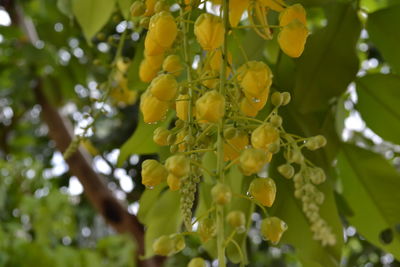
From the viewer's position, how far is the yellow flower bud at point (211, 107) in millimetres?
336

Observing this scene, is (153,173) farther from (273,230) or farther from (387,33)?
(387,33)

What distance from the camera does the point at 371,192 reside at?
0.64m

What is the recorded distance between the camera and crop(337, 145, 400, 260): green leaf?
616 mm

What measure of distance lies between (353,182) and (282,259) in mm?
1031

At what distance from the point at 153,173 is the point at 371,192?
35cm

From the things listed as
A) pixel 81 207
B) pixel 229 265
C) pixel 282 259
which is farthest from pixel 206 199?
pixel 81 207

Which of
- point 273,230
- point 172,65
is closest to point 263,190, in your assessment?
point 273,230

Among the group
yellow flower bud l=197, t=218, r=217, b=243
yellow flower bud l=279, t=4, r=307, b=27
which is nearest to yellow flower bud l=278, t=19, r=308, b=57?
yellow flower bud l=279, t=4, r=307, b=27

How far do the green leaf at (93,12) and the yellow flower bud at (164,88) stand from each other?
0.29 meters

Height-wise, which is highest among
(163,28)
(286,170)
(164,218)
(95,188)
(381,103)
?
(163,28)

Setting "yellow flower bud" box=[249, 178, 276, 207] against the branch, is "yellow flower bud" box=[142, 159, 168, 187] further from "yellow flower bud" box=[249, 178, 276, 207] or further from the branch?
the branch

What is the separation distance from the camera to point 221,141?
0.35 m

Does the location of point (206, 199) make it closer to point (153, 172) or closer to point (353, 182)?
point (353, 182)

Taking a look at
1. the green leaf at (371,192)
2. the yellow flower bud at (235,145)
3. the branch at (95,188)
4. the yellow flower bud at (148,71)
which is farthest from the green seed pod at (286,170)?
the branch at (95,188)
